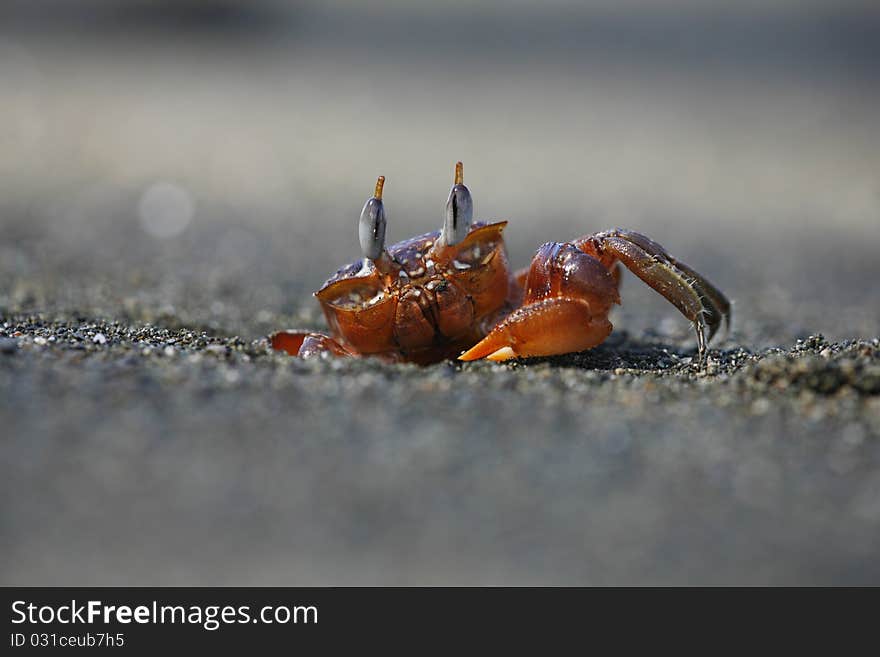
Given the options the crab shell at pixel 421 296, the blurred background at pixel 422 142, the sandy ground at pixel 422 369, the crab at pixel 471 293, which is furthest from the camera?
the blurred background at pixel 422 142

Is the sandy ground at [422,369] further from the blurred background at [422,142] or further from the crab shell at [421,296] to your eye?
the crab shell at [421,296]

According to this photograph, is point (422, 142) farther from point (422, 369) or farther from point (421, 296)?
point (422, 369)

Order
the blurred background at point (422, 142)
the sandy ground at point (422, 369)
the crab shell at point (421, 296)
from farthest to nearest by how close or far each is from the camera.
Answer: the blurred background at point (422, 142) → the crab shell at point (421, 296) → the sandy ground at point (422, 369)

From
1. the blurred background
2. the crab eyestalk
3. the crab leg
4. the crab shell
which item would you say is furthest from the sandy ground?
the crab eyestalk

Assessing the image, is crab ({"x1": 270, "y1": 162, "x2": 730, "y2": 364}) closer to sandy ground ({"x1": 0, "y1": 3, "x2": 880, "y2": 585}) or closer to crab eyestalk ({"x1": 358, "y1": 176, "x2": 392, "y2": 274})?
crab eyestalk ({"x1": 358, "y1": 176, "x2": 392, "y2": 274})

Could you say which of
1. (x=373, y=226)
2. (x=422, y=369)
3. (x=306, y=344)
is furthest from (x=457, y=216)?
(x=306, y=344)

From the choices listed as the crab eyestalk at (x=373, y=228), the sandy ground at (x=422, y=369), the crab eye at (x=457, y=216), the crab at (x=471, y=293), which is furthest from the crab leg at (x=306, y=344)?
the crab eye at (x=457, y=216)
